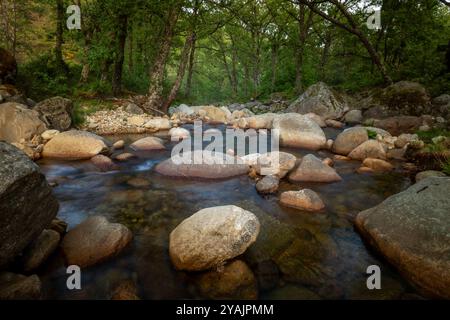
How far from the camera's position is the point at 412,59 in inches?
560

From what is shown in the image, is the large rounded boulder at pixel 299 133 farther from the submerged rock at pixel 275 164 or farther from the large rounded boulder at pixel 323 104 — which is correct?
the large rounded boulder at pixel 323 104

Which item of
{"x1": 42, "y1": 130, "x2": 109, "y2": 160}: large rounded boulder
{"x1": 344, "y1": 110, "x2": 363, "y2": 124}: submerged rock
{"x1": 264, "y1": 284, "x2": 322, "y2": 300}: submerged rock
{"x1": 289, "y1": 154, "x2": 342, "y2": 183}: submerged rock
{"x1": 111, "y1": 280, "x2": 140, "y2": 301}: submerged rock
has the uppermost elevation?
{"x1": 344, "y1": 110, "x2": 363, "y2": 124}: submerged rock

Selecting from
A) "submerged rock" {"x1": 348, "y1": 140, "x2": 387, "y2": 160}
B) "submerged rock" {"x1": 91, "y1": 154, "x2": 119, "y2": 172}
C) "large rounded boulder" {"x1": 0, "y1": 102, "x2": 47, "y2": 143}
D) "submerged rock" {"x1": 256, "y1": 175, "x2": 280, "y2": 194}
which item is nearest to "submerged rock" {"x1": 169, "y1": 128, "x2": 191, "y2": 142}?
"submerged rock" {"x1": 91, "y1": 154, "x2": 119, "y2": 172}

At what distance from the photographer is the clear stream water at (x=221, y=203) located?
126 inches

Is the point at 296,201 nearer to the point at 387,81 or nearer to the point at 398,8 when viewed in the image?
the point at 387,81

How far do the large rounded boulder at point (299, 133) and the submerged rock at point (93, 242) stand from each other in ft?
21.9

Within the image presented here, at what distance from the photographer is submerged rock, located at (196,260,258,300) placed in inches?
121

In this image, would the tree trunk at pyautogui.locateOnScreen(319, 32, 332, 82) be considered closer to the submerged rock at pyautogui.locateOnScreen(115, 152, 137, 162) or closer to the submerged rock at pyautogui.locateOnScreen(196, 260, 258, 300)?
the submerged rock at pyautogui.locateOnScreen(115, 152, 137, 162)

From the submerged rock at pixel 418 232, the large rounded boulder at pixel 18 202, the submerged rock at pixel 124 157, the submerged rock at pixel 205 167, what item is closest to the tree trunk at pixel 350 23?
the submerged rock at pixel 205 167

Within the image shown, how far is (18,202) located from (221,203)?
126 inches

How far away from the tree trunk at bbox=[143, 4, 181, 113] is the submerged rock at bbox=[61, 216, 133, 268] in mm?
10123

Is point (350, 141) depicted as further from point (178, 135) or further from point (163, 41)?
point (163, 41)

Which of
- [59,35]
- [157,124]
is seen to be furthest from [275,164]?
[59,35]
